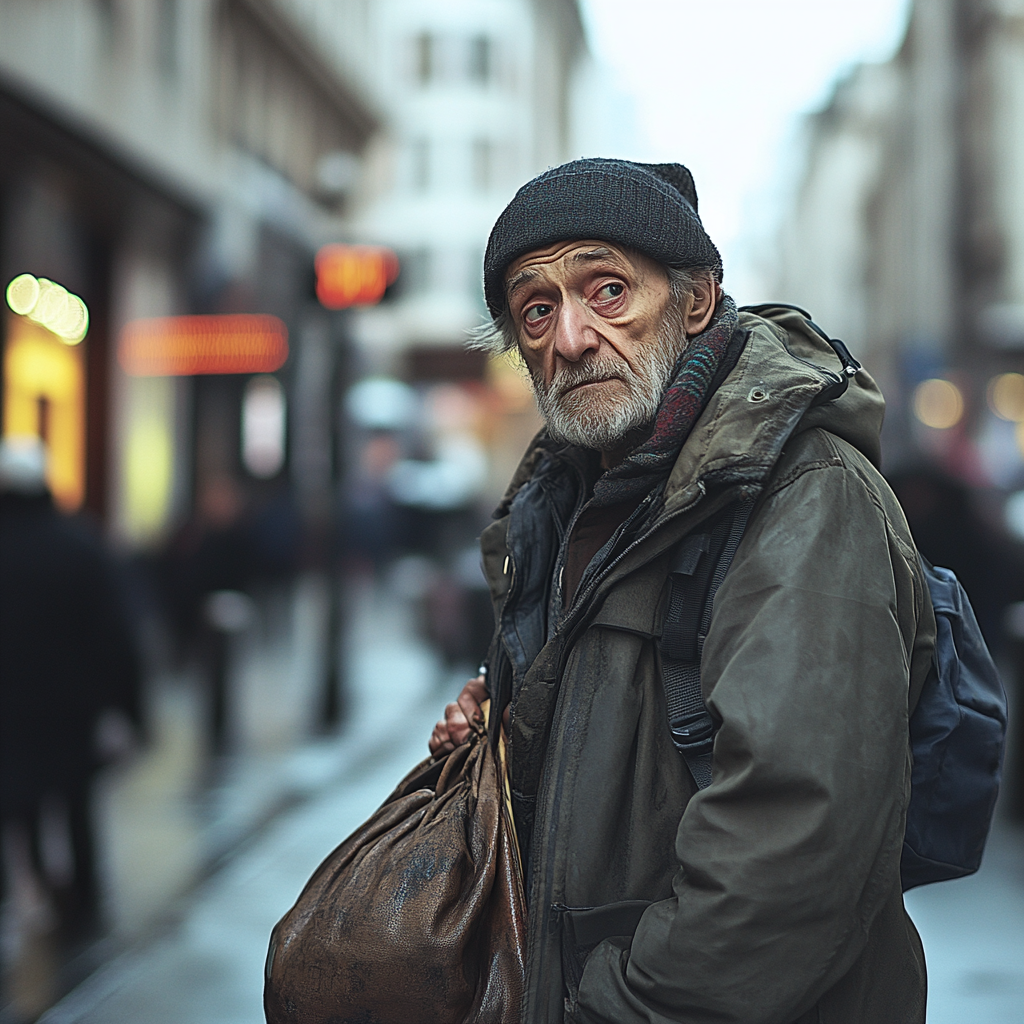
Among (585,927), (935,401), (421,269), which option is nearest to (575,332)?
(585,927)

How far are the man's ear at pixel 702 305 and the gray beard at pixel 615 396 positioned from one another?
28 mm

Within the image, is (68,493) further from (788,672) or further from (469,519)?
(788,672)

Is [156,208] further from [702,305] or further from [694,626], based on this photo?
[694,626]

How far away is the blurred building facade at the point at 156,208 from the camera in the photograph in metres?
11.1

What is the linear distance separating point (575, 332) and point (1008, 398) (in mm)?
32266

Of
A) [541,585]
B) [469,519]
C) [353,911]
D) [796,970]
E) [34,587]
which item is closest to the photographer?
[796,970]

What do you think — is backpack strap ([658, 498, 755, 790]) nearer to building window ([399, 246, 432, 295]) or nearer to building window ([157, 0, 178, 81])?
building window ([157, 0, 178, 81])

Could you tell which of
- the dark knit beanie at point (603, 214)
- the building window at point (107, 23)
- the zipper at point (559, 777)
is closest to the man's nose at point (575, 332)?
the dark knit beanie at point (603, 214)

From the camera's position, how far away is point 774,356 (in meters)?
1.98

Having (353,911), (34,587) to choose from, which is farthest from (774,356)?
(34,587)

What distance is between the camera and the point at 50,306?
12.1 meters

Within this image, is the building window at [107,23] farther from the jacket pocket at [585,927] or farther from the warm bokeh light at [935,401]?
the warm bokeh light at [935,401]

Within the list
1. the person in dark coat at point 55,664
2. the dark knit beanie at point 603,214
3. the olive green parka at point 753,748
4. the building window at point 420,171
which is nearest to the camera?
the olive green parka at point 753,748

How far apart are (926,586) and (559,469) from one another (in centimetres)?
72
